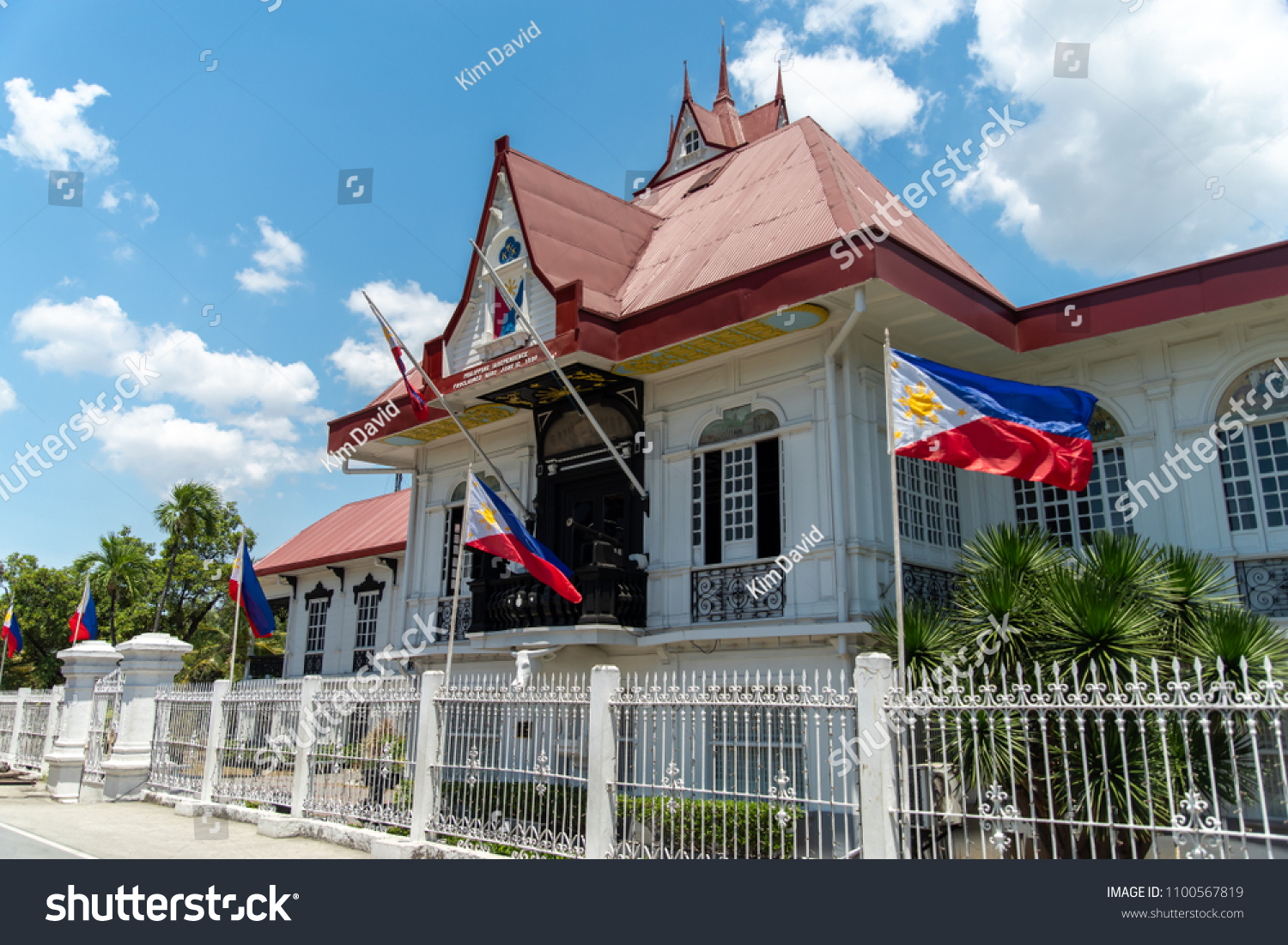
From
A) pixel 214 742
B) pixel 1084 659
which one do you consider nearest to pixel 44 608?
pixel 214 742

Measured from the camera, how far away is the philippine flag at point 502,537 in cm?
1172

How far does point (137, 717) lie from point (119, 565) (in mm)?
27203

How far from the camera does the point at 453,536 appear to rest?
17594 mm

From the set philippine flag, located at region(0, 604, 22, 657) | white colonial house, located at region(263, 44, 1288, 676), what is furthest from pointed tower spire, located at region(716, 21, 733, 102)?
philippine flag, located at region(0, 604, 22, 657)

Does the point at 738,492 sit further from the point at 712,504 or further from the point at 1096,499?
the point at 1096,499

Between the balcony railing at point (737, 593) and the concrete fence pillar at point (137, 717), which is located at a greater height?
the balcony railing at point (737, 593)

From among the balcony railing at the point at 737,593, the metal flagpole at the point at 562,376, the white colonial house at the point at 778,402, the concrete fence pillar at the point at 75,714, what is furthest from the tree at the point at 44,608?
the balcony railing at the point at 737,593

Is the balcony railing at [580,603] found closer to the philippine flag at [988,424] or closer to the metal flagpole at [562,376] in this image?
the metal flagpole at [562,376]

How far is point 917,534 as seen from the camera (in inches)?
494

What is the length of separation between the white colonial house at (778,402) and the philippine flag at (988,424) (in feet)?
9.07

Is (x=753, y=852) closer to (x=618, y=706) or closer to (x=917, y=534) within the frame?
(x=618, y=706)
